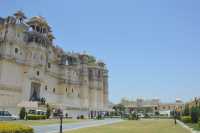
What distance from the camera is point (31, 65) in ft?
208

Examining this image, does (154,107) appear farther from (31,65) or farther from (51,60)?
(31,65)

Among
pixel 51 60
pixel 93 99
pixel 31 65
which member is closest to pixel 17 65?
pixel 31 65

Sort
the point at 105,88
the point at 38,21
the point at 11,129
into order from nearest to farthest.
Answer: the point at 11,129, the point at 38,21, the point at 105,88

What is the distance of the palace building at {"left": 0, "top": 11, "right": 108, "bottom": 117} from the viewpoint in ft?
190

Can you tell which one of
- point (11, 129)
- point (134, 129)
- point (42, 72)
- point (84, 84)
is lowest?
point (134, 129)

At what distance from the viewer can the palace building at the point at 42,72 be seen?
2277 inches

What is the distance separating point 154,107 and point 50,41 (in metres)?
89.5

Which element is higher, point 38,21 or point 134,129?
point 38,21

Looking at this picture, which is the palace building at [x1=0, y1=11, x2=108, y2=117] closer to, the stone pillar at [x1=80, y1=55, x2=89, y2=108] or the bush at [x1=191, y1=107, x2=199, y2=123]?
the stone pillar at [x1=80, y1=55, x2=89, y2=108]

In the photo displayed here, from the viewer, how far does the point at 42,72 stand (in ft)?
220

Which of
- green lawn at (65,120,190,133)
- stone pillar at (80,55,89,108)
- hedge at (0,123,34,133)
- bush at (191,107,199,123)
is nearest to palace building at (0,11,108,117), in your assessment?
stone pillar at (80,55,89,108)

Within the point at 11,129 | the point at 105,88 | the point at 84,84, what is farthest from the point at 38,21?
the point at 11,129

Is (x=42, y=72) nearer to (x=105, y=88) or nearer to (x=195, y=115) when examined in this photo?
(x=105, y=88)

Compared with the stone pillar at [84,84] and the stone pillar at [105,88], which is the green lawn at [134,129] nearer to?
the stone pillar at [84,84]
